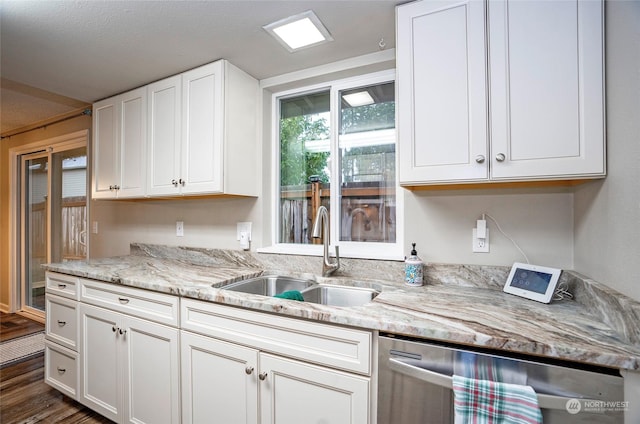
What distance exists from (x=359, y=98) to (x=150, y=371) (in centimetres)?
200

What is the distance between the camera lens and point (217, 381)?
1.38 m

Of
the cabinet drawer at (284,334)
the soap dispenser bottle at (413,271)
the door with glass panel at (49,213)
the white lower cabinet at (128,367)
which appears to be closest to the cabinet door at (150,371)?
the white lower cabinet at (128,367)

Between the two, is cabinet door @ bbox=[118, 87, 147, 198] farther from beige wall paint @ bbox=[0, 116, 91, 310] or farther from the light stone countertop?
beige wall paint @ bbox=[0, 116, 91, 310]

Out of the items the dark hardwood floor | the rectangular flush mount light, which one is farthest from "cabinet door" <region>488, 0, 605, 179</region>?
the dark hardwood floor

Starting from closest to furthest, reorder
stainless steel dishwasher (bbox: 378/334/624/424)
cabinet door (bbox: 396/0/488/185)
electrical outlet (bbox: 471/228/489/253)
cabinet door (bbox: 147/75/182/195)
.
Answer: stainless steel dishwasher (bbox: 378/334/624/424) → cabinet door (bbox: 396/0/488/185) → electrical outlet (bbox: 471/228/489/253) → cabinet door (bbox: 147/75/182/195)

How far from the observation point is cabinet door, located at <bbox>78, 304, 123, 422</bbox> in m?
1.71

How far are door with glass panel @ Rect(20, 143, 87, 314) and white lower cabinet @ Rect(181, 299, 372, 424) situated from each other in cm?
252

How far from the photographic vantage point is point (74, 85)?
86.6 inches

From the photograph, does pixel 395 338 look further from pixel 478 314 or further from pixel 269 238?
pixel 269 238

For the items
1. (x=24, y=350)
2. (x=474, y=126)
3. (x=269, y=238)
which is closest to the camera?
(x=474, y=126)

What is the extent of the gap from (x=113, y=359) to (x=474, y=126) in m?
2.24

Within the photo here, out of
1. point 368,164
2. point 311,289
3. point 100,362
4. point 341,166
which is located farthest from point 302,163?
point 100,362

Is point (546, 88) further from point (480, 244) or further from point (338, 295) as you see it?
point (338, 295)

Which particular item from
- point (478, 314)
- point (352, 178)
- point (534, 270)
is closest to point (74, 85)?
point (352, 178)
